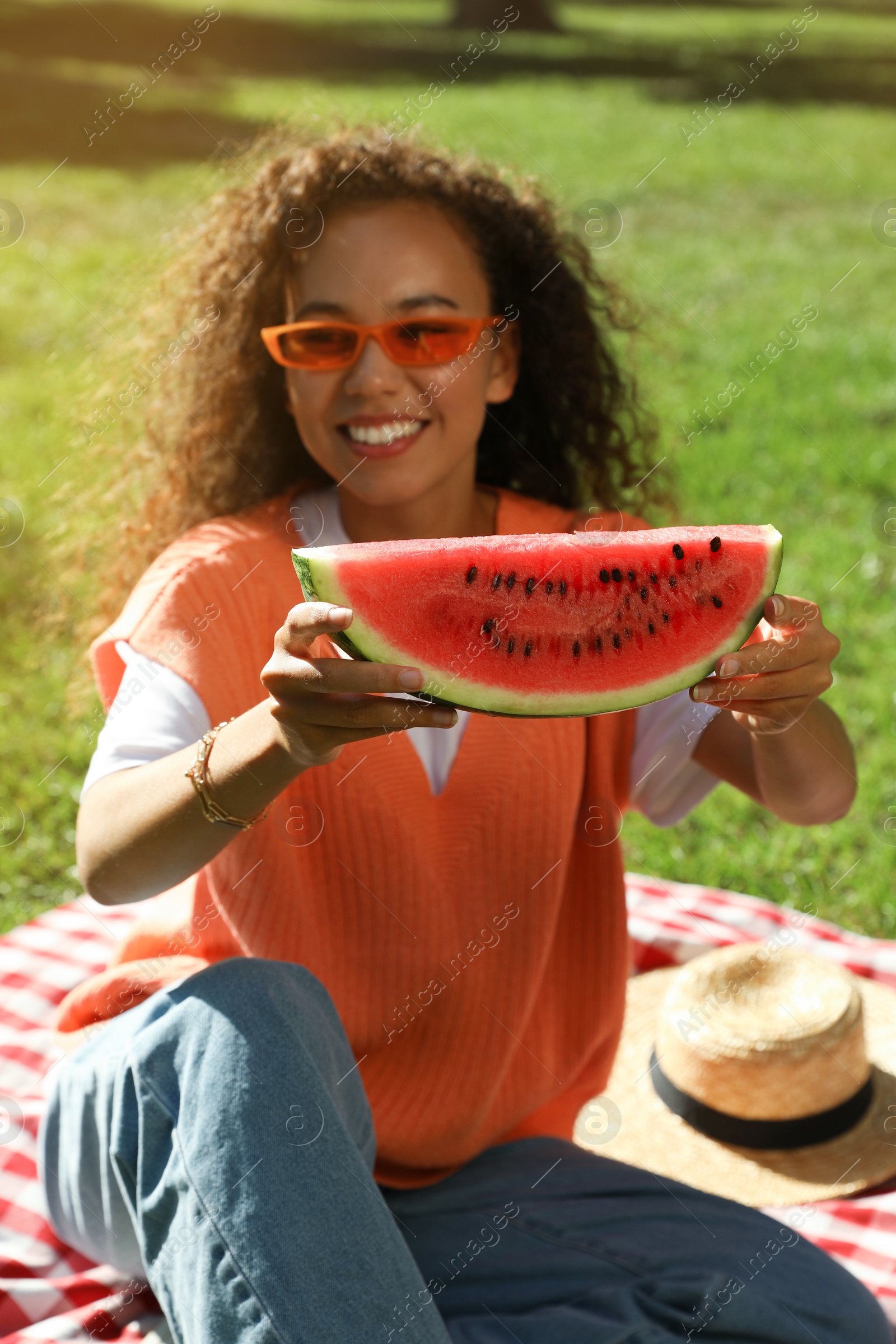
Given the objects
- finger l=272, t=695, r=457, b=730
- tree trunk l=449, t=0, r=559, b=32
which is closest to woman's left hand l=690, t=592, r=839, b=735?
finger l=272, t=695, r=457, b=730

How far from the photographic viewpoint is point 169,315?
117 inches

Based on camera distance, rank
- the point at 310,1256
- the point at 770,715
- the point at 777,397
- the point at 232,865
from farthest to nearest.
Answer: the point at 777,397 < the point at 232,865 < the point at 770,715 < the point at 310,1256

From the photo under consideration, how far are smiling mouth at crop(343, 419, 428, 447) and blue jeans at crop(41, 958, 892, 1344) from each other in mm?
964

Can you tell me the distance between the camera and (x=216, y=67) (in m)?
15.1

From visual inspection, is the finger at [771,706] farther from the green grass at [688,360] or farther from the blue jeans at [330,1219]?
the green grass at [688,360]

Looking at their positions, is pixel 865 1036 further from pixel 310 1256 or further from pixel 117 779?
pixel 117 779

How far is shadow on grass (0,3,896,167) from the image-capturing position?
39.6ft

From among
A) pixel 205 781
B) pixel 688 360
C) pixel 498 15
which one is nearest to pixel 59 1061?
pixel 205 781

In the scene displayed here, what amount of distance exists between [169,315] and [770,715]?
176cm

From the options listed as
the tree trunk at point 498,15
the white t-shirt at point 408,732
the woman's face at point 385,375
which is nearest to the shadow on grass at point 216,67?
the tree trunk at point 498,15

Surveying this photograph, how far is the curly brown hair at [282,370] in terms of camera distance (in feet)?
8.47

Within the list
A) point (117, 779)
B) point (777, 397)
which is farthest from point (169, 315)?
point (777, 397)

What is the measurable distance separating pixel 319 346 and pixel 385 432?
8.0 inches

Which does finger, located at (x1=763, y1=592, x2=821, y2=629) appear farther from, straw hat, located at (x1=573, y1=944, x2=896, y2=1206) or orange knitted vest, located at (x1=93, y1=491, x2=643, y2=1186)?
straw hat, located at (x1=573, y1=944, x2=896, y2=1206)
